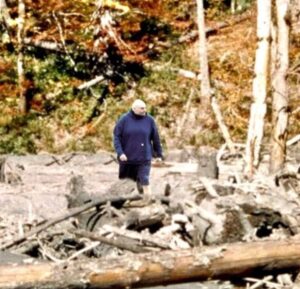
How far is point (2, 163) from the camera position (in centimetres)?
1488

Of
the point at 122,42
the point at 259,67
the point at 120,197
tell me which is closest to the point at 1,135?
the point at 122,42

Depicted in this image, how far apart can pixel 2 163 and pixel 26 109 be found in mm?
7346

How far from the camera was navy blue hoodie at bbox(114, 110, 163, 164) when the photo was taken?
10523 millimetres

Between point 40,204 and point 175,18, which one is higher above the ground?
point 175,18

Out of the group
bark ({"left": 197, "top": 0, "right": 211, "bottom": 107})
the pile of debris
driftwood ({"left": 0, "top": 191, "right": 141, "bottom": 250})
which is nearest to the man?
the pile of debris

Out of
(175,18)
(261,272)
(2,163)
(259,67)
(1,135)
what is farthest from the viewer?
(175,18)

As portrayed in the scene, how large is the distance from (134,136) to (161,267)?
5.70 metres

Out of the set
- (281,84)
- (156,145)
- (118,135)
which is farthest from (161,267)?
(281,84)

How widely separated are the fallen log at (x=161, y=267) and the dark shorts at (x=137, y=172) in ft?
17.5

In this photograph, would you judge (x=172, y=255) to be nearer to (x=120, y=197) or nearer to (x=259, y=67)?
(x=120, y=197)

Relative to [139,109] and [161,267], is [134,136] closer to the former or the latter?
[139,109]

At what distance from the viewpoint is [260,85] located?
13.1 m

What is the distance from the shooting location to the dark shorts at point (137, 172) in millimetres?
10664

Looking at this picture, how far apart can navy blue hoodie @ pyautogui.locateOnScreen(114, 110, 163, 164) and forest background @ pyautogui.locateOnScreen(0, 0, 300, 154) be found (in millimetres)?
9813
